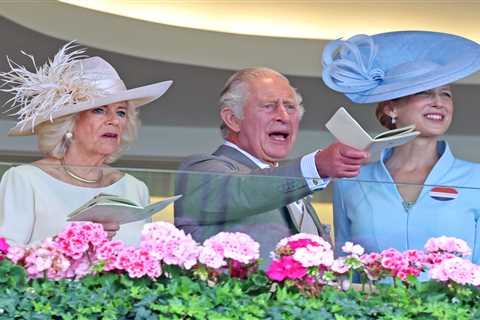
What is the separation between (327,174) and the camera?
2408 mm

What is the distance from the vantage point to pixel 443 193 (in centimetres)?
251

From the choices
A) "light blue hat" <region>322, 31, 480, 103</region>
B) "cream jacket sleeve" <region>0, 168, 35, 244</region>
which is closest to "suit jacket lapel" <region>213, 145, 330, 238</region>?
"light blue hat" <region>322, 31, 480, 103</region>

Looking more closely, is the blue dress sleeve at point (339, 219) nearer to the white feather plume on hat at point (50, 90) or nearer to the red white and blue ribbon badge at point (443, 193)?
the red white and blue ribbon badge at point (443, 193)

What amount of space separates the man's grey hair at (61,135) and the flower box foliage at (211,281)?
2.76ft

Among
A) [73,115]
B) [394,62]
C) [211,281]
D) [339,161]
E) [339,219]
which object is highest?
[394,62]

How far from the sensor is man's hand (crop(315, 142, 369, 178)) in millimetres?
2373

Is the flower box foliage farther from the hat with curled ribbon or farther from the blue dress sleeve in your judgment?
the hat with curled ribbon

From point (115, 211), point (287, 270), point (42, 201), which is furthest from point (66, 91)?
point (287, 270)

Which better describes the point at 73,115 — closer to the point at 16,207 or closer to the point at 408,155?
the point at 16,207

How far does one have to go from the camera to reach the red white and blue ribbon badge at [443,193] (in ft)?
8.19

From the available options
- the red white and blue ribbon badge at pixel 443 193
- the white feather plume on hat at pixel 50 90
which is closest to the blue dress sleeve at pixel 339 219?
the red white and blue ribbon badge at pixel 443 193

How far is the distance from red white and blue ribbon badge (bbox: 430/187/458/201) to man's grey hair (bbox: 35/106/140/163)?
0.99 meters

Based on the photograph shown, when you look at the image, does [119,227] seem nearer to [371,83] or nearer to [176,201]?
[176,201]

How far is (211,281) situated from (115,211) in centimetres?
28
